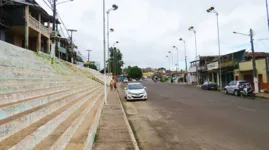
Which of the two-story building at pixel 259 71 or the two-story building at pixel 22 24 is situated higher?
the two-story building at pixel 22 24

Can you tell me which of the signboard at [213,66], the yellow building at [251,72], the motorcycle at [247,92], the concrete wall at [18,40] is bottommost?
the motorcycle at [247,92]

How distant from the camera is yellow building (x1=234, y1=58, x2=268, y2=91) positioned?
2837 centimetres

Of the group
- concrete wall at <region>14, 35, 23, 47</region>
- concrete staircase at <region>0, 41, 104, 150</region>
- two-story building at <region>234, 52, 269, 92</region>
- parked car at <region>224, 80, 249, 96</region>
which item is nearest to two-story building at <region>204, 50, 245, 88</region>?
two-story building at <region>234, 52, 269, 92</region>

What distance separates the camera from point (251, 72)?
105 ft

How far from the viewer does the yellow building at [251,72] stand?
2837 centimetres

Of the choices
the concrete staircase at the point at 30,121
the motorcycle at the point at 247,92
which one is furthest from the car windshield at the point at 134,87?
the concrete staircase at the point at 30,121

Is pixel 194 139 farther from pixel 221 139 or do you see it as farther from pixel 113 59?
pixel 113 59

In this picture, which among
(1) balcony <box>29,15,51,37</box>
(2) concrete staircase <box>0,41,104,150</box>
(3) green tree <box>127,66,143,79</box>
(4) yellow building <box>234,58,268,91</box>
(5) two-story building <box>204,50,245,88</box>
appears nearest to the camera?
(2) concrete staircase <box>0,41,104,150</box>

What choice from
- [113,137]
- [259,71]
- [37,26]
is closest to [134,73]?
[259,71]

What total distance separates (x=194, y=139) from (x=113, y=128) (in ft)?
9.86

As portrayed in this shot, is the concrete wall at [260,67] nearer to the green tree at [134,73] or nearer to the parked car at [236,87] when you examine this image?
the parked car at [236,87]

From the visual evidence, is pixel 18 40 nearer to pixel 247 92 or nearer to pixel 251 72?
pixel 247 92

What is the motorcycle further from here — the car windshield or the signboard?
the signboard

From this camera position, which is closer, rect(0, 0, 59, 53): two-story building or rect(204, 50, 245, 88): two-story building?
rect(0, 0, 59, 53): two-story building
